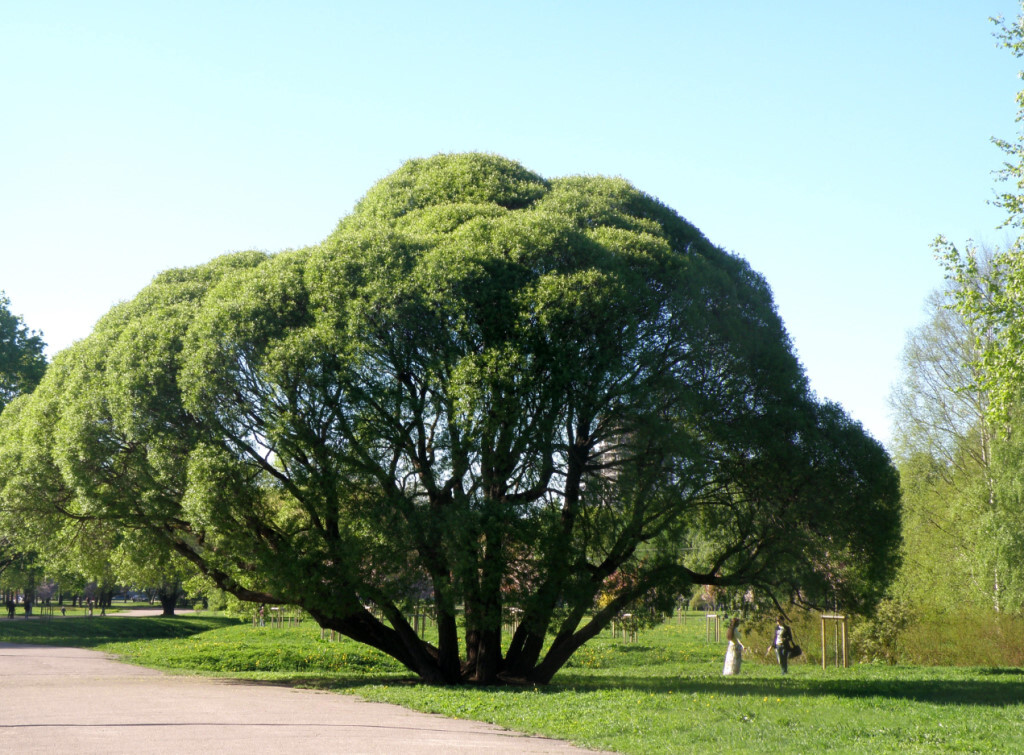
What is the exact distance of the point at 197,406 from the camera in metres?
18.5

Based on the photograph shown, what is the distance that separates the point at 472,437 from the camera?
1781cm

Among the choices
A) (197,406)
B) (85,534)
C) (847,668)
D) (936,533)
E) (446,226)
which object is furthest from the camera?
(936,533)

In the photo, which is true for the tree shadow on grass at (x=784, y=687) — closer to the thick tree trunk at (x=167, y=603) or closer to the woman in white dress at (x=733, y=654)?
the woman in white dress at (x=733, y=654)

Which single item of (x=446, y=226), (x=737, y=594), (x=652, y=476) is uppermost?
(x=446, y=226)

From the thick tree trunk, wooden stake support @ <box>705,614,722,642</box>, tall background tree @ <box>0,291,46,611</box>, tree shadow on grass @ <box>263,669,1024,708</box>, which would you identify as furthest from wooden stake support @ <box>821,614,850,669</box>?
the thick tree trunk

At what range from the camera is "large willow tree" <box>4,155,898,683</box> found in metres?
18.3

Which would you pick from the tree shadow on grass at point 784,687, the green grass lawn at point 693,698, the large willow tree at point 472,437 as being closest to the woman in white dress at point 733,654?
the green grass lawn at point 693,698

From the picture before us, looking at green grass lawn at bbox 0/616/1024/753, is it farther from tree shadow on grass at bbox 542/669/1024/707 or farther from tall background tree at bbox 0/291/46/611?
tall background tree at bbox 0/291/46/611

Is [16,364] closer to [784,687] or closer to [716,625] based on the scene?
[716,625]

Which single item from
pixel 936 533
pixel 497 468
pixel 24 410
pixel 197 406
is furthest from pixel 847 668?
pixel 24 410

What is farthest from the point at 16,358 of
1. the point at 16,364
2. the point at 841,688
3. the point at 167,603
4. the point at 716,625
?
the point at 841,688

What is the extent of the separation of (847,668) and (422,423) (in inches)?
612

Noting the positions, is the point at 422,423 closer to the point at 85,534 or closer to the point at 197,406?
the point at 197,406

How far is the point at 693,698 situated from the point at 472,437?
6200mm
